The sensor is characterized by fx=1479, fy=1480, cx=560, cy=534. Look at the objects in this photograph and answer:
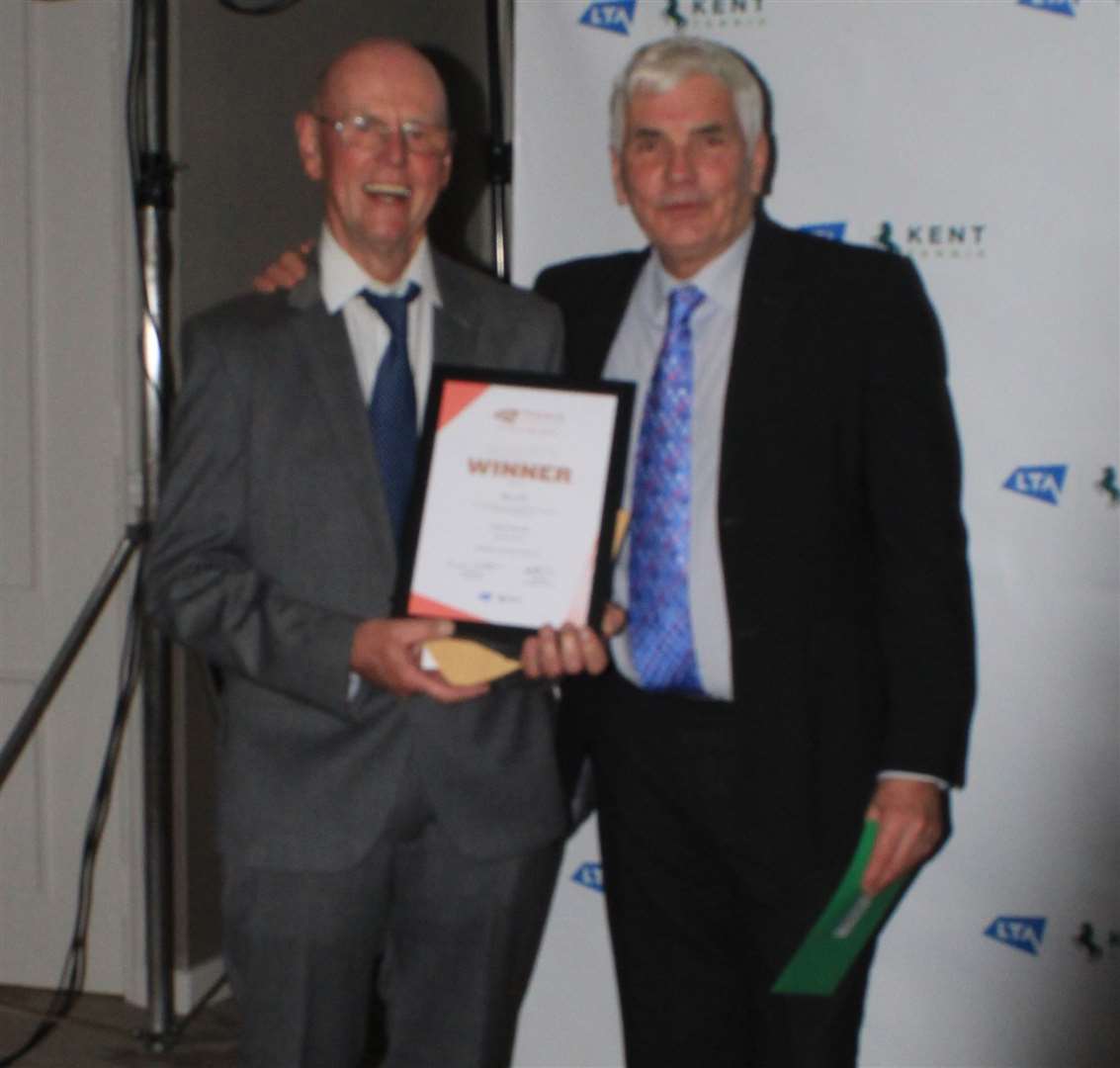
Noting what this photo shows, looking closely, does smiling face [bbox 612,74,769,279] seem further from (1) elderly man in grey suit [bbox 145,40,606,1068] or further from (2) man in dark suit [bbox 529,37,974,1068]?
(1) elderly man in grey suit [bbox 145,40,606,1068]

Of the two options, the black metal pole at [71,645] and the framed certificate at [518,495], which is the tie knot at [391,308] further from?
the black metal pole at [71,645]

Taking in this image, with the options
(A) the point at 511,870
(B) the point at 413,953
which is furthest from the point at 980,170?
(B) the point at 413,953

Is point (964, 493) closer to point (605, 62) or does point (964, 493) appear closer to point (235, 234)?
point (605, 62)

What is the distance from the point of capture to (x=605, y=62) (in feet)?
8.14

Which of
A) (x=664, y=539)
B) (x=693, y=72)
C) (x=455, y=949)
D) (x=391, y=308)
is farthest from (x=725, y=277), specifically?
(x=455, y=949)

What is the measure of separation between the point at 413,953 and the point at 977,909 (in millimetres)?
988

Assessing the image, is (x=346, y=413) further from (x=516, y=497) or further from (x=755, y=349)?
(x=755, y=349)

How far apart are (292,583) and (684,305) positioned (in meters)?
0.68

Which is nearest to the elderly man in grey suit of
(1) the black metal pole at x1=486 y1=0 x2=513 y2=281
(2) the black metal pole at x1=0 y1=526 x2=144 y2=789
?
(1) the black metal pole at x1=486 y1=0 x2=513 y2=281

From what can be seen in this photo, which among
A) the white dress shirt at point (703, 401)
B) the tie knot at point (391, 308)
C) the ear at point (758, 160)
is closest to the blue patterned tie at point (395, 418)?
the tie knot at point (391, 308)

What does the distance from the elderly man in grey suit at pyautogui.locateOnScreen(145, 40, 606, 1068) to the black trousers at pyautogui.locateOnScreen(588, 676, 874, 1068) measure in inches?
8.4

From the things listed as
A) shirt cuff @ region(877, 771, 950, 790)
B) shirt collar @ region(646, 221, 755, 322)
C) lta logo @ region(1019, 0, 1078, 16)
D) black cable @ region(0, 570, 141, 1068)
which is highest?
lta logo @ region(1019, 0, 1078, 16)

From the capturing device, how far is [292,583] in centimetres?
186

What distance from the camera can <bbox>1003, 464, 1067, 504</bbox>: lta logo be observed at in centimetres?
232
